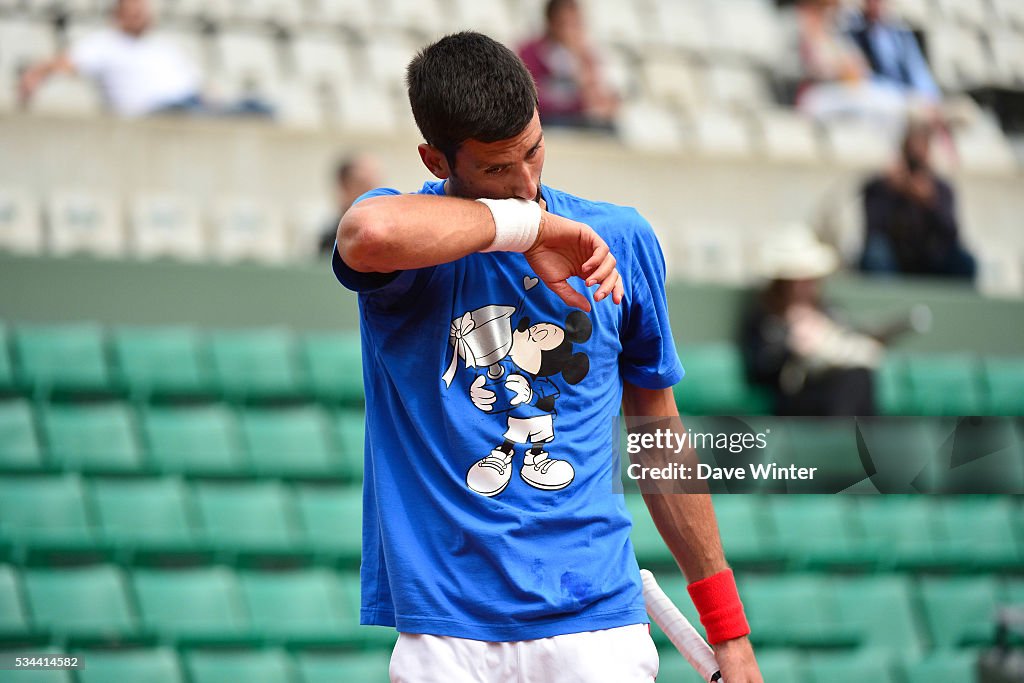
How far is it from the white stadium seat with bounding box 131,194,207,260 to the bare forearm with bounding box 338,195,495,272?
13.9ft

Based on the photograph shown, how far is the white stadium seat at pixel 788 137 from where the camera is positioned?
24.7 ft

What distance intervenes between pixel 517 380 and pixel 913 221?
5083mm

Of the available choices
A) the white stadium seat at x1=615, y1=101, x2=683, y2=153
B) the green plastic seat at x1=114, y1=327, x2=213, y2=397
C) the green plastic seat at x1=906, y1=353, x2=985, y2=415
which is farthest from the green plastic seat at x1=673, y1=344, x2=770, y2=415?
the green plastic seat at x1=114, y1=327, x2=213, y2=397

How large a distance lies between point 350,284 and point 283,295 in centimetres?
369

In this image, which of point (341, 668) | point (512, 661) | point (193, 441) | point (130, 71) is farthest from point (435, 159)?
point (130, 71)

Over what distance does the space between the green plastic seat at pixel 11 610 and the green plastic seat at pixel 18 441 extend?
0.51 metres

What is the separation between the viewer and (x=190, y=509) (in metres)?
4.62

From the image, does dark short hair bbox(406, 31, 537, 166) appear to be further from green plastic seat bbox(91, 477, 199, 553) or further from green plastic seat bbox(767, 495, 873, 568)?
green plastic seat bbox(767, 495, 873, 568)

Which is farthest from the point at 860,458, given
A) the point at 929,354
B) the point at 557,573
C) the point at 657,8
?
the point at 657,8

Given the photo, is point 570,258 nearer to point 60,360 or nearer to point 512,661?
point 512,661

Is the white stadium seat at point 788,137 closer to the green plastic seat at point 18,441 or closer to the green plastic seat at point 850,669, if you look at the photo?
the green plastic seat at point 850,669

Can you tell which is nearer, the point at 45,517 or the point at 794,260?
the point at 45,517

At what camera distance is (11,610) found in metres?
4.17

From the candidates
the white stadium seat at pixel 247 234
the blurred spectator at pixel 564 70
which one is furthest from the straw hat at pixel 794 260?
the white stadium seat at pixel 247 234
